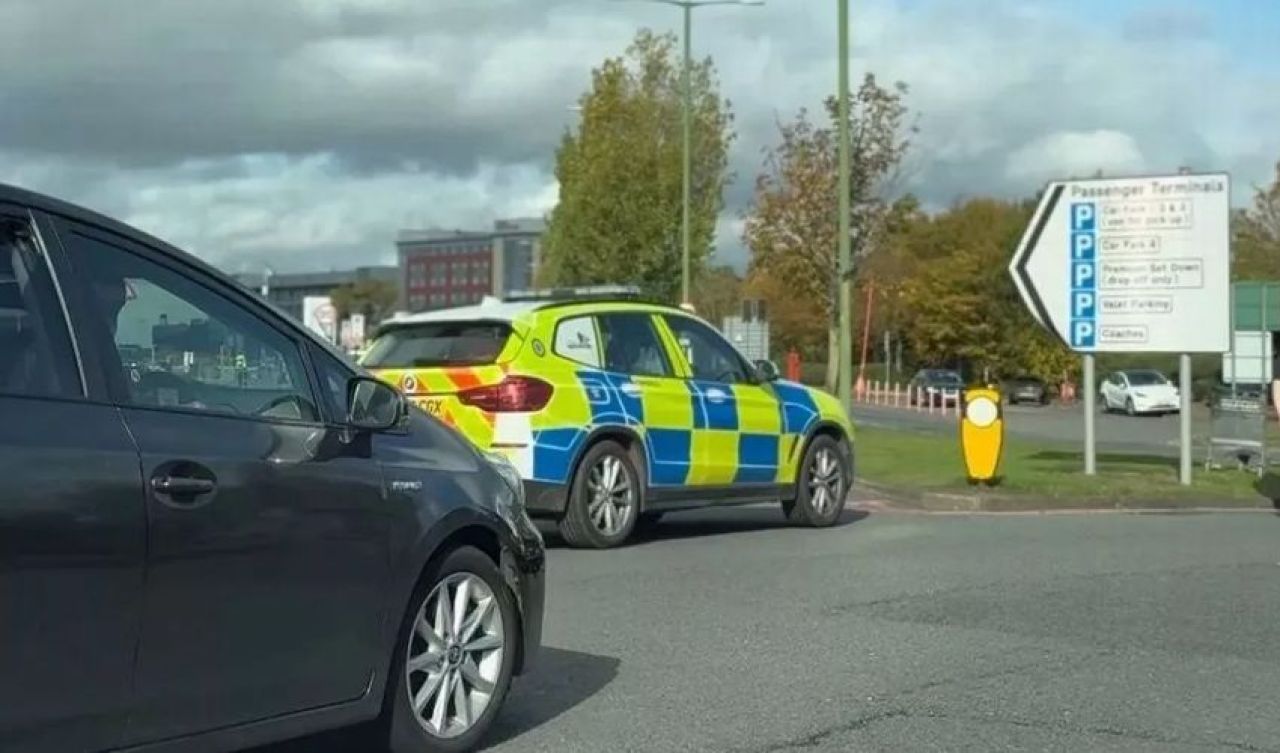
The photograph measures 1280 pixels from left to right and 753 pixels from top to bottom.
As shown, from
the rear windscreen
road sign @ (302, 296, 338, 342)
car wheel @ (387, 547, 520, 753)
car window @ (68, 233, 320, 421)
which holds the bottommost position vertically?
car wheel @ (387, 547, 520, 753)

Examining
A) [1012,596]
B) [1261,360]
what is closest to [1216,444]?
[1261,360]

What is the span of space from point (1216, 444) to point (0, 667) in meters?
20.5

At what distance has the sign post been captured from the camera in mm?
18547

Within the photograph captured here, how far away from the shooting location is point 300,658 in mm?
4836

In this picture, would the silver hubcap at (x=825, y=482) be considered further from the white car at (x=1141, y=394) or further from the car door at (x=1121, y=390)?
the car door at (x=1121, y=390)

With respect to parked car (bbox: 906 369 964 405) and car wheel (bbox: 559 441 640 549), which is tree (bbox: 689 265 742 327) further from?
car wheel (bbox: 559 441 640 549)

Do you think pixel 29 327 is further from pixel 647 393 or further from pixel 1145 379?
pixel 1145 379

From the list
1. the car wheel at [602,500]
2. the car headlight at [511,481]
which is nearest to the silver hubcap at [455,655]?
the car headlight at [511,481]

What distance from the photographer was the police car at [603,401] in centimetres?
1090

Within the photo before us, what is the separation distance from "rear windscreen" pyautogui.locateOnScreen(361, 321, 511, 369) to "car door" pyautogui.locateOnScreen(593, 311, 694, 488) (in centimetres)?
70

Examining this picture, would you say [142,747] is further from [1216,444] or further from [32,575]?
[1216,444]

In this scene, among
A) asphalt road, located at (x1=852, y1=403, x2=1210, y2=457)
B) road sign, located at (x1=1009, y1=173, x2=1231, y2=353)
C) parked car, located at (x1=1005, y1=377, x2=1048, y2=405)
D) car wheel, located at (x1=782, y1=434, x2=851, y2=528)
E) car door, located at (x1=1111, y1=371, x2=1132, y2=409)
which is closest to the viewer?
car wheel, located at (x1=782, y1=434, x2=851, y2=528)

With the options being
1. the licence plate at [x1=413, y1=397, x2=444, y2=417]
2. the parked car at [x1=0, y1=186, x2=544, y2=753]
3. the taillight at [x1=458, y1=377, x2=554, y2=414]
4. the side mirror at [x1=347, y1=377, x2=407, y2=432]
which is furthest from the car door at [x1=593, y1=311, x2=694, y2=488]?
the side mirror at [x1=347, y1=377, x2=407, y2=432]

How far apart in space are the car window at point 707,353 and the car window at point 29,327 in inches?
316
